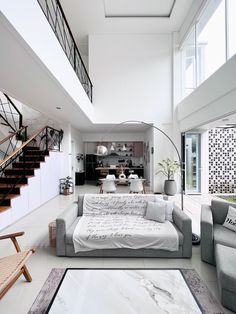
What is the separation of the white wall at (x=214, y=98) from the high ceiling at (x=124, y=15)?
9.67 feet

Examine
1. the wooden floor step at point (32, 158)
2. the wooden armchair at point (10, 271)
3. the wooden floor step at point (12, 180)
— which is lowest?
the wooden armchair at point (10, 271)

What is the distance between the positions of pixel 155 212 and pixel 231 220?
113 cm

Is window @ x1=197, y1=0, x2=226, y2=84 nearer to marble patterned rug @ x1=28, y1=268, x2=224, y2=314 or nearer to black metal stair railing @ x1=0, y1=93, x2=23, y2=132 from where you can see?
marble patterned rug @ x1=28, y1=268, x2=224, y2=314

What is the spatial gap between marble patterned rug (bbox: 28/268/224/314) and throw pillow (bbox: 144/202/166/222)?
38.5 inches

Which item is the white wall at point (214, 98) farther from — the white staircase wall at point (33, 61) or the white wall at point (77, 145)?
the white wall at point (77, 145)

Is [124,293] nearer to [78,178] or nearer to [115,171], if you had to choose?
[78,178]

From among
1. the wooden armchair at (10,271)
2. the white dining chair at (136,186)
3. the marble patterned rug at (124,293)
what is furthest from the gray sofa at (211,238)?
the white dining chair at (136,186)

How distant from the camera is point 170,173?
25.3 feet

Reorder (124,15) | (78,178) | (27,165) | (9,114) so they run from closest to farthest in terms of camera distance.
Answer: (27,165) → (9,114) → (124,15) → (78,178)

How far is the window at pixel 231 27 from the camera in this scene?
4.21 m

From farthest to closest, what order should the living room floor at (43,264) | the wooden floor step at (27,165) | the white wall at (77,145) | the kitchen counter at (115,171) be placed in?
the kitchen counter at (115,171), the white wall at (77,145), the wooden floor step at (27,165), the living room floor at (43,264)

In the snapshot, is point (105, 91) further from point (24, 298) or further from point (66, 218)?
point (24, 298)

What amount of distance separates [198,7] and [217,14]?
0.87m

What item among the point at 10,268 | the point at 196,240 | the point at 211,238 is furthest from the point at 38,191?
the point at 211,238
